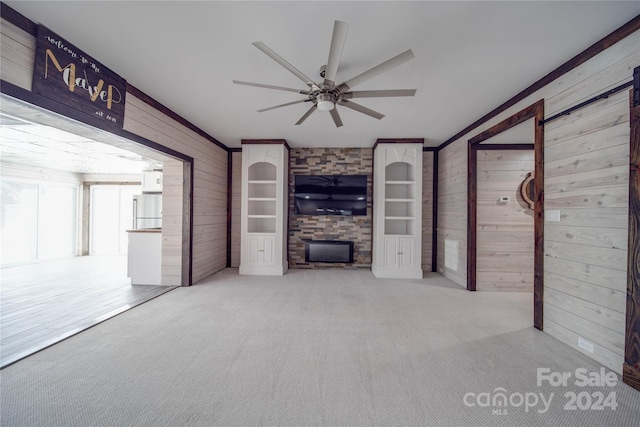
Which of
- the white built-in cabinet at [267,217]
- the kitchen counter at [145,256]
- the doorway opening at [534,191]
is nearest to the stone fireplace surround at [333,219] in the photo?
the white built-in cabinet at [267,217]

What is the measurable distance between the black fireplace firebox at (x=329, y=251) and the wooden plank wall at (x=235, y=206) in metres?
1.63

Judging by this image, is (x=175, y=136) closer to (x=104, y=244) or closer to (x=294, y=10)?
(x=294, y=10)

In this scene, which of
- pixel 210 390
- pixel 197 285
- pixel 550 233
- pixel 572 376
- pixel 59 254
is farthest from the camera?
pixel 59 254

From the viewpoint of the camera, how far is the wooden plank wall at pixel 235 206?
5.32 m

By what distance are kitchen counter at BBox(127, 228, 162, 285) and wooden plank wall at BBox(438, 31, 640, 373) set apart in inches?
212

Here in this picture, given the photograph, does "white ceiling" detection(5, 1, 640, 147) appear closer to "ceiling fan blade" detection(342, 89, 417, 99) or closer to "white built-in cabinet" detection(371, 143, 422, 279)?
"ceiling fan blade" detection(342, 89, 417, 99)

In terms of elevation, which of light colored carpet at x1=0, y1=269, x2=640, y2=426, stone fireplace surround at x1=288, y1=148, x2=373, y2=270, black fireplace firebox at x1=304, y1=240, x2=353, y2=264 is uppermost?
stone fireplace surround at x1=288, y1=148, x2=373, y2=270

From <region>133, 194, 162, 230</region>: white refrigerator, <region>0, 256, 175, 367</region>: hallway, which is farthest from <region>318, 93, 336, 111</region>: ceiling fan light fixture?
<region>133, 194, 162, 230</region>: white refrigerator

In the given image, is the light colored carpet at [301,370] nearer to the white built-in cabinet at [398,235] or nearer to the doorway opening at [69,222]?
the doorway opening at [69,222]

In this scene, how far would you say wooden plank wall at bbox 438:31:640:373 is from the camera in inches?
71.4

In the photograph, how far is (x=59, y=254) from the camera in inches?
256

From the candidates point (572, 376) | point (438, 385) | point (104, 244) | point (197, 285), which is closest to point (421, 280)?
point (572, 376)

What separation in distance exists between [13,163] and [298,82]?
25.5ft

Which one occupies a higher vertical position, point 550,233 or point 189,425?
point 550,233
